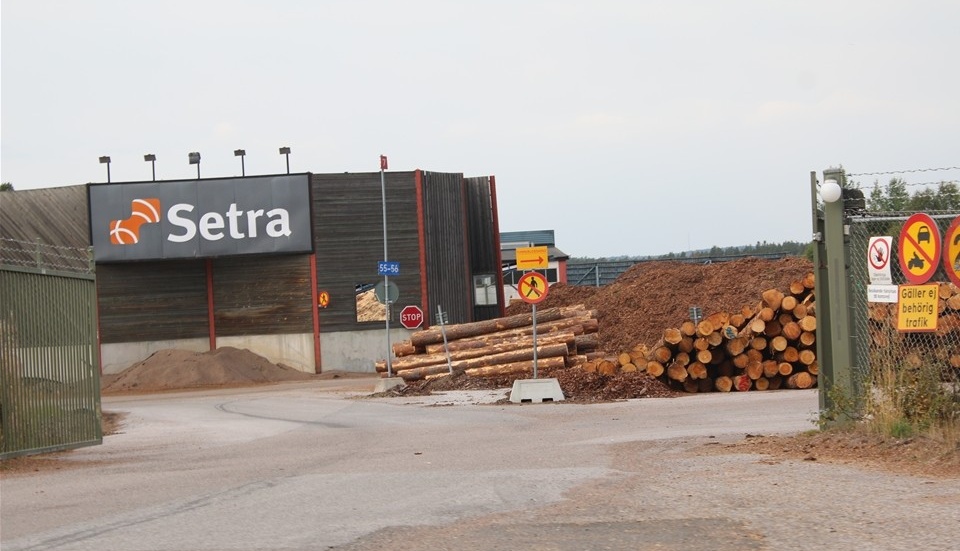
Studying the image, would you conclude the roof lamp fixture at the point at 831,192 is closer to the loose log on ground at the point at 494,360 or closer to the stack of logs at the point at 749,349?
the stack of logs at the point at 749,349

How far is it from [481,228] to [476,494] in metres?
36.0

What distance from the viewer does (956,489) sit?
374 inches

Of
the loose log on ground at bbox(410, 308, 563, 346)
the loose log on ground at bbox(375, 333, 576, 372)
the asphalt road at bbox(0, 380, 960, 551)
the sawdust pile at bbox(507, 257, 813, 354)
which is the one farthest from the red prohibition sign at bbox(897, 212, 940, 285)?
the sawdust pile at bbox(507, 257, 813, 354)

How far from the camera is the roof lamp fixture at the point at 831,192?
12.8 m

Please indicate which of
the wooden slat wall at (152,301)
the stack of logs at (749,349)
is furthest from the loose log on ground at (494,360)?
the wooden slat wall at (152,301)

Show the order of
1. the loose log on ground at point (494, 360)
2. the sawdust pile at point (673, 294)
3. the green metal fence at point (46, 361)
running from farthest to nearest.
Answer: the sawdust pile at point (673, 294), the loose log on ground at point (494, 360), the green metal fence at point (46, 361)

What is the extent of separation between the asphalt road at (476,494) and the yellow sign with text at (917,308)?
1609 mm

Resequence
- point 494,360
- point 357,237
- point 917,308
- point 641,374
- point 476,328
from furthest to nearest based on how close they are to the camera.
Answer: point 357,237 < point 476,328 < point 494,360 < point 641,374 < point 917,308

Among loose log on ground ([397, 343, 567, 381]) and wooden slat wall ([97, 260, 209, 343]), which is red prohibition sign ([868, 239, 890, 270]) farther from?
wooden slat wall ([97, 260, 209, 343])

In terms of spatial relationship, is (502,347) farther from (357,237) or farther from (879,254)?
(879,254)

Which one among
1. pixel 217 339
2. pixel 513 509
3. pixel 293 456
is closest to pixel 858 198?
pixel 513 509

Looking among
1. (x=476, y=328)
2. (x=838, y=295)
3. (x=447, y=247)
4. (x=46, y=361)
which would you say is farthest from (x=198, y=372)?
(x=838, y=295)

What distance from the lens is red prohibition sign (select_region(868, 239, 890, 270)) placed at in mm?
11977

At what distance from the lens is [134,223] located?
4159 cm
